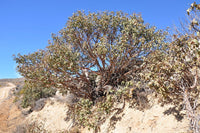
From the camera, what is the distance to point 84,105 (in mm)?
9820

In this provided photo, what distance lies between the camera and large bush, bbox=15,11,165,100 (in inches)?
367

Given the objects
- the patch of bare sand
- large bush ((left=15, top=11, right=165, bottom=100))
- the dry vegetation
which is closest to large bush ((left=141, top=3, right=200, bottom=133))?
the dry vegetation

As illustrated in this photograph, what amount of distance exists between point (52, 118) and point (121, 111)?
7463mm

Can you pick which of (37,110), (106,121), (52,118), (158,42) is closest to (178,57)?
(158,42)

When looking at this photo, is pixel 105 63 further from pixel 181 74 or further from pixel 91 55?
pixel 181 74

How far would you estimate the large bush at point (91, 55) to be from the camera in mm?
9328

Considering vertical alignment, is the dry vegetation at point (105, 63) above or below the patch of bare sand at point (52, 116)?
above

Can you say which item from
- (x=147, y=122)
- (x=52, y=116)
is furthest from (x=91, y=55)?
(x=52, y=116)

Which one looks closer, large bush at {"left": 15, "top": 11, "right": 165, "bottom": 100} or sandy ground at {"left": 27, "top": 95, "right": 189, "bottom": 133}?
sandy ground at {"left": 27, "top": 95, "right": 189, "bottom": 133}

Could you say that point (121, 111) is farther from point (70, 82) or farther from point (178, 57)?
point (178, 57)

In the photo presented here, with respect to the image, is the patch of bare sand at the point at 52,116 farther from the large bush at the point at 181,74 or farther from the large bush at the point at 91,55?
the large bush at the point at 181,74

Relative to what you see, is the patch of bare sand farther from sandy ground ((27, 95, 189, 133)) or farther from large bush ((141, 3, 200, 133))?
large bush ((141, 3, 200, 133))

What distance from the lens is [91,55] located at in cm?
1075

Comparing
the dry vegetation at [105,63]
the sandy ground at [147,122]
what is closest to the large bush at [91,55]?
the dry vegetation at [105,63]
